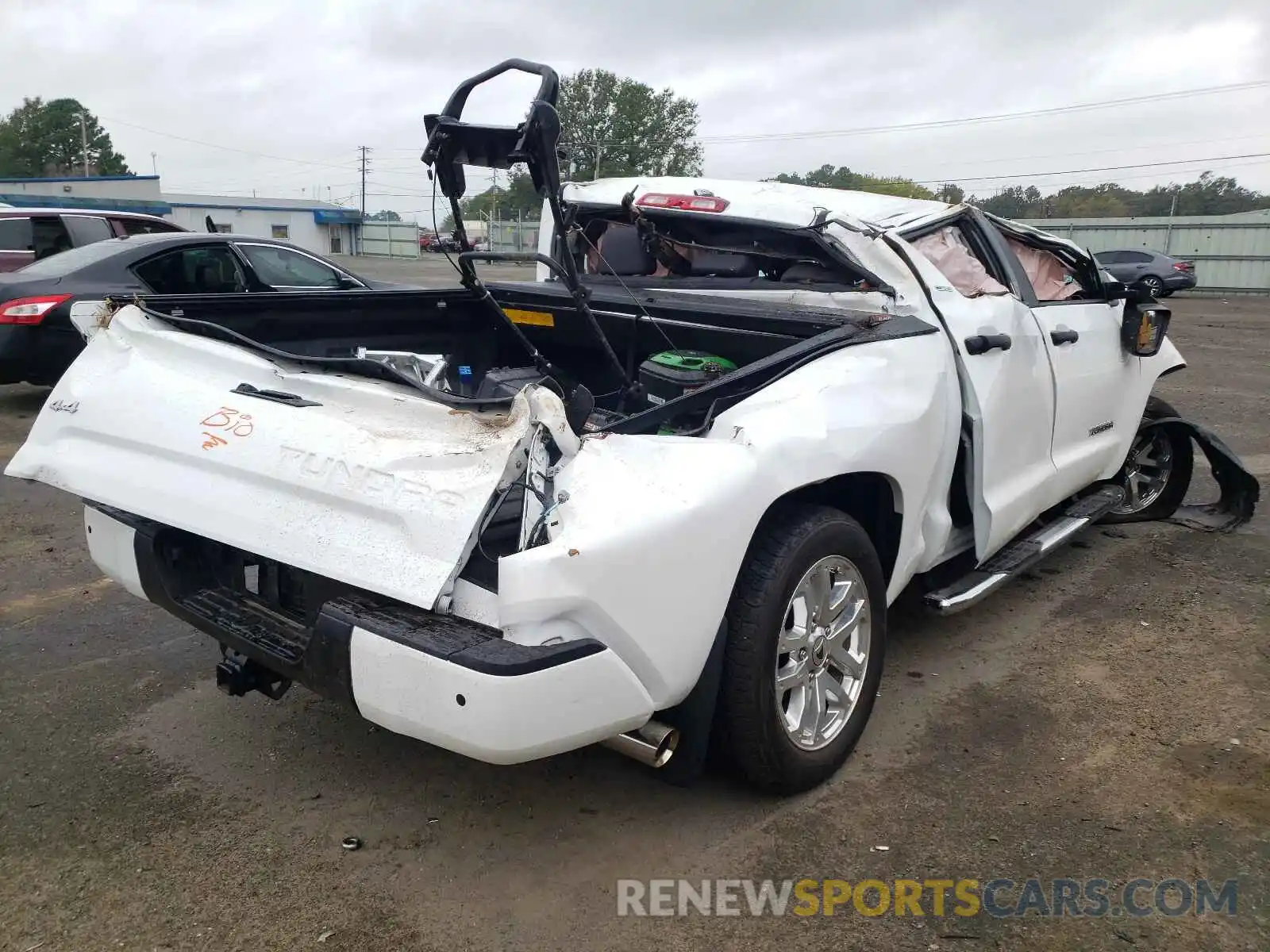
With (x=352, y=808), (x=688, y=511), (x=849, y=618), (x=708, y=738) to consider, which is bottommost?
(x=352, y=808)

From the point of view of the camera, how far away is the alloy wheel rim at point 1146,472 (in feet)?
18.2

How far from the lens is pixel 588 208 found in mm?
4422

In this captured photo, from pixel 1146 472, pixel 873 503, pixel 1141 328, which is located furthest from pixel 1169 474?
pixel 873 503

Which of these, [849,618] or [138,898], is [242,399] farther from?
[849,618]

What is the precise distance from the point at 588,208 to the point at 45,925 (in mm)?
3316

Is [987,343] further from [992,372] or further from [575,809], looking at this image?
[575,809]

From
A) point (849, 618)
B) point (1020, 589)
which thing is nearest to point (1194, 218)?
point (1020, 589)

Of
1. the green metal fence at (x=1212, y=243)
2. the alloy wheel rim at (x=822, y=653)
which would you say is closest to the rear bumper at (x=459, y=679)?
the alloy wheel rim at (x=822, y=653)

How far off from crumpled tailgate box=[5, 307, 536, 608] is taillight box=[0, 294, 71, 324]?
4973 millimetres

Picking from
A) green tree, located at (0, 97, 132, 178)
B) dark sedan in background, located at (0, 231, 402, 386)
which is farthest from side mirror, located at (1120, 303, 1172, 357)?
green tree, located at (0, 97, 132, 178)

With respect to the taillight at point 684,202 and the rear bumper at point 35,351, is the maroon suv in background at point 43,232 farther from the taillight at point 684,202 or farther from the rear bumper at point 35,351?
the taillight at point 684,202

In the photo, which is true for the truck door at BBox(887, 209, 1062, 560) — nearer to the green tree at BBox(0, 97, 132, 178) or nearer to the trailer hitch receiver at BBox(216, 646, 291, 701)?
the trailer hitch receiver at BBox(216, 646, 291, 701)

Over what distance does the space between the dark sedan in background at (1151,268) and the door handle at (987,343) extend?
74.4 ft

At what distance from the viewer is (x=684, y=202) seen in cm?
397
